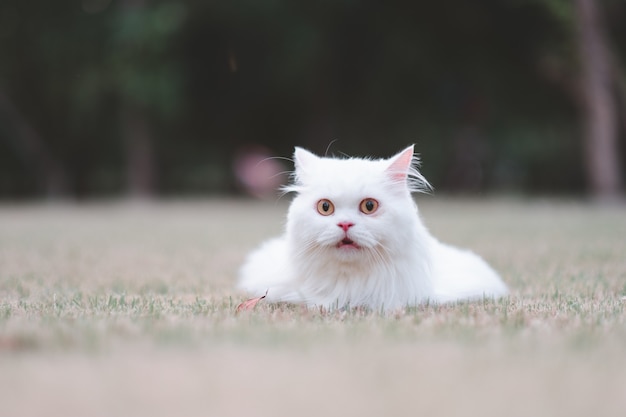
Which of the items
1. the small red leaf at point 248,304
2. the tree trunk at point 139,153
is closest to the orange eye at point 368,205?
the small red leaf at point 248,304

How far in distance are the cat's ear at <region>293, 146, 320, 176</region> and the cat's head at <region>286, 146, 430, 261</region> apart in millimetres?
120

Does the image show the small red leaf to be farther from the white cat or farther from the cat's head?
the cat's head

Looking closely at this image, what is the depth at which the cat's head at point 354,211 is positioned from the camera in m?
2.64

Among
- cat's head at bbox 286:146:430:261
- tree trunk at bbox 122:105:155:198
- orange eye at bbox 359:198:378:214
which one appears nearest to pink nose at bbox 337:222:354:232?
cat's head at bbox 286:146:430:261

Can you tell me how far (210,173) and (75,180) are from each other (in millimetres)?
Answer: 3906

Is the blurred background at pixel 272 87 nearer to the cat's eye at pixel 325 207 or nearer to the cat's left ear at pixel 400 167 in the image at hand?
the cat's left ear at pixel 400 167

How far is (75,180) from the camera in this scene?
19562 millimetres

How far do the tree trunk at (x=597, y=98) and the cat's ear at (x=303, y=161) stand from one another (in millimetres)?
9190

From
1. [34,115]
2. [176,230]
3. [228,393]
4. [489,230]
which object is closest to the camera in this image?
[228,393]

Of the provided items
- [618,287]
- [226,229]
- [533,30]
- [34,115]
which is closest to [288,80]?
[533,30]

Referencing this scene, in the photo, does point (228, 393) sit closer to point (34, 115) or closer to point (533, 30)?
point (533, 30)

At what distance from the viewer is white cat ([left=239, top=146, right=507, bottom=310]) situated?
266cm

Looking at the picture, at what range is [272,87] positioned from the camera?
1648 cm

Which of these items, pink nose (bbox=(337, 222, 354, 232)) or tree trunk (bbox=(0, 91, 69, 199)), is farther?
tree trunk (bbox=(0, 91, 69, 199))
